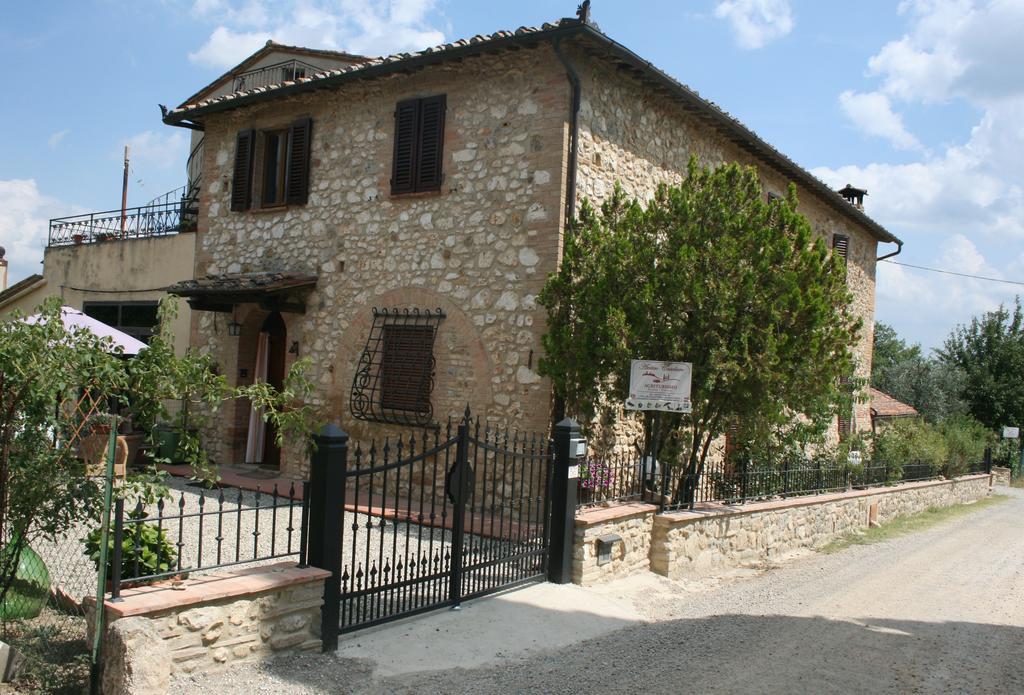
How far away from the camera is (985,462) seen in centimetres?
2258

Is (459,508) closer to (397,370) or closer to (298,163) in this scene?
(397,370)

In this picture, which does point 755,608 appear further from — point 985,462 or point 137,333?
point 985,462

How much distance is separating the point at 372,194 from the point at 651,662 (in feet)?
24.1

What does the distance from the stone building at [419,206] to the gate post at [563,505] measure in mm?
1918

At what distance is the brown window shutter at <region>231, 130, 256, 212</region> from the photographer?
41.0ft

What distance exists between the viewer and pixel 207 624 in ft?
15.1

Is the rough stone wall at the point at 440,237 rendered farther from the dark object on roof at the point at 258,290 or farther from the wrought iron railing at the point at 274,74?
the wrought iron railing at the point at 274,74

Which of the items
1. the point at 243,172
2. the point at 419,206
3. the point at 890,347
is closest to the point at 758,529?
the point at 419,206

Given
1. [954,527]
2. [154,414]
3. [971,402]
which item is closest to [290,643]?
[154,414]

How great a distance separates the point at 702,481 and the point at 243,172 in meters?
8.08

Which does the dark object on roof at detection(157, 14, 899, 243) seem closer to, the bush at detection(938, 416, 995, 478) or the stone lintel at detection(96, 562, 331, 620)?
the stone lintel at detection(96, 562, 331, 620)

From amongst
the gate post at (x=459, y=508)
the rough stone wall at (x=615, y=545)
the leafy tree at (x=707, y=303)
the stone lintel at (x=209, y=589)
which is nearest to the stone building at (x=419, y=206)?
the leafy tree at (x=707, y=303)

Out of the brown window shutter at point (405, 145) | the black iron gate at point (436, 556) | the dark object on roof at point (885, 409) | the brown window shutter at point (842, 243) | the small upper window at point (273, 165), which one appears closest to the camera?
the black iron gate at point (436, 556)

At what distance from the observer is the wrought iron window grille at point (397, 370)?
1027 cm
